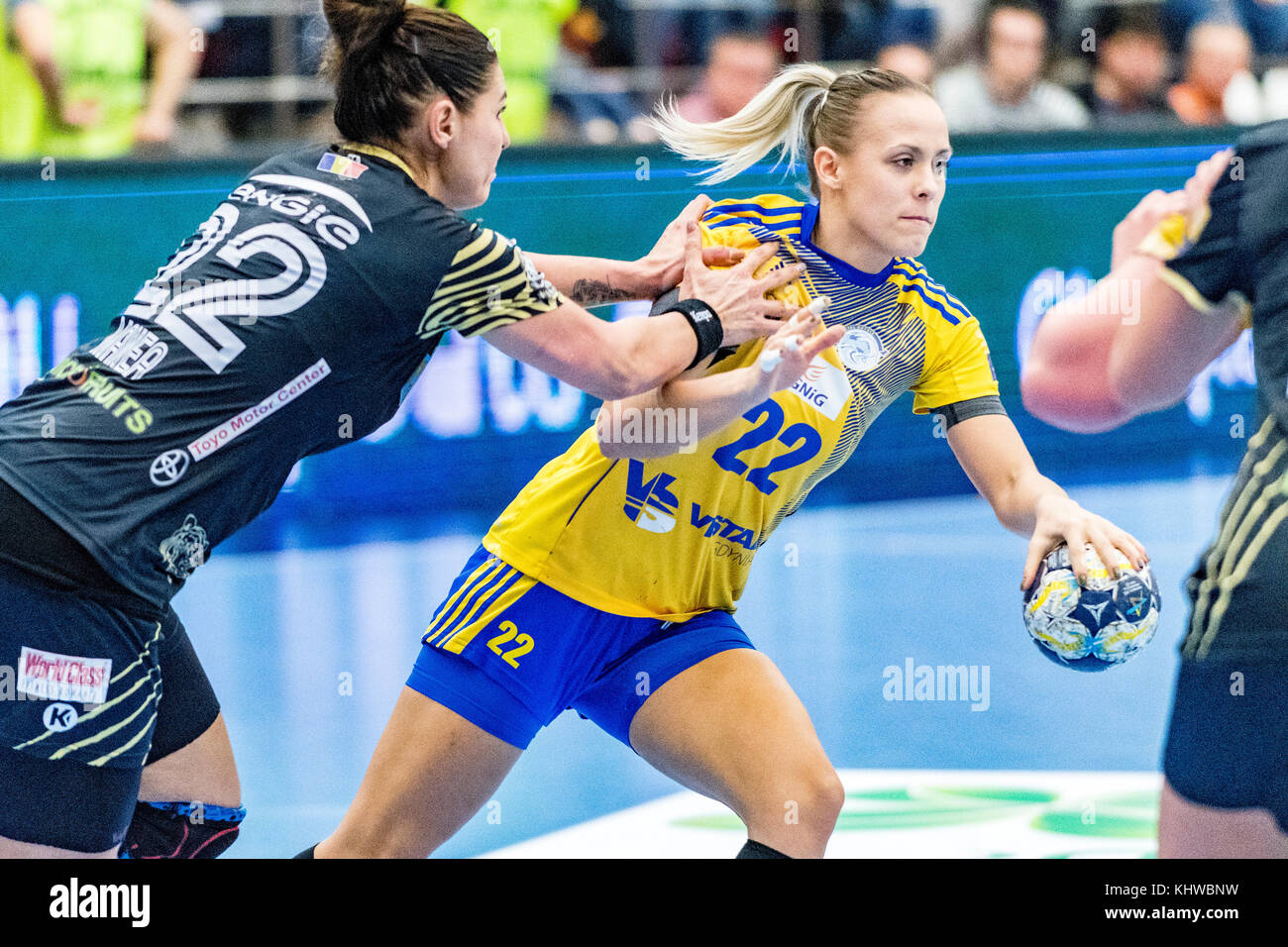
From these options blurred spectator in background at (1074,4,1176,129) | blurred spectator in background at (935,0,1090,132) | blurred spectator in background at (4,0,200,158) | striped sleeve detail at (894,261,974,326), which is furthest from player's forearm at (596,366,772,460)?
blurred spectator in background at (1074,4,1176,129)

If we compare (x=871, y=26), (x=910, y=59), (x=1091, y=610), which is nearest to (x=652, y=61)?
(x=871, y=26)

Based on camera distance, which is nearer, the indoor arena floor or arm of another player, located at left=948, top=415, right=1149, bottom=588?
arm of another player, located at left=948, top=415, right=1149, bottom=588

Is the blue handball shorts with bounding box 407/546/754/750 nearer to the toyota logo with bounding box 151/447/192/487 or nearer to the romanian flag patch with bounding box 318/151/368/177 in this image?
the toyota logo with bounding box 151/447/192/487

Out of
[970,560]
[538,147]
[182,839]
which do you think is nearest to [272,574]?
[538,147]

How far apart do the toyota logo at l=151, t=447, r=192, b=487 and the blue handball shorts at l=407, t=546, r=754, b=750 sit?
2.63ft

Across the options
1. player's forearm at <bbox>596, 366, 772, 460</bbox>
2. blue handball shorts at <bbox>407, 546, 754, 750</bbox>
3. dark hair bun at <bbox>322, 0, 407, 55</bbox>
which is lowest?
blue handball shorts at <bbox>407, 546, 754, 750</bbox>

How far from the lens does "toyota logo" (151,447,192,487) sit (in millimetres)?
2514

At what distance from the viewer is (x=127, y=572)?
2500 millimetres

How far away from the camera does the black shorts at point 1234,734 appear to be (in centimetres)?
203

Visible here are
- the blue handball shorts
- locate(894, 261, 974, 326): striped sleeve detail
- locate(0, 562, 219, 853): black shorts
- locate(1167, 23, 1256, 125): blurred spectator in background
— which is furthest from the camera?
locate(1167, 23, 1256, 125): blurred spectator in background

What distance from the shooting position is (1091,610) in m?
2.78

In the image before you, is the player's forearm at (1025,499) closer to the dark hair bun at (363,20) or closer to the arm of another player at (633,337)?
the arm of another player at (633,337)

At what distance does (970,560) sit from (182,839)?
194 inches

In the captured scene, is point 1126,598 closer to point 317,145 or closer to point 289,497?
point 317,145
